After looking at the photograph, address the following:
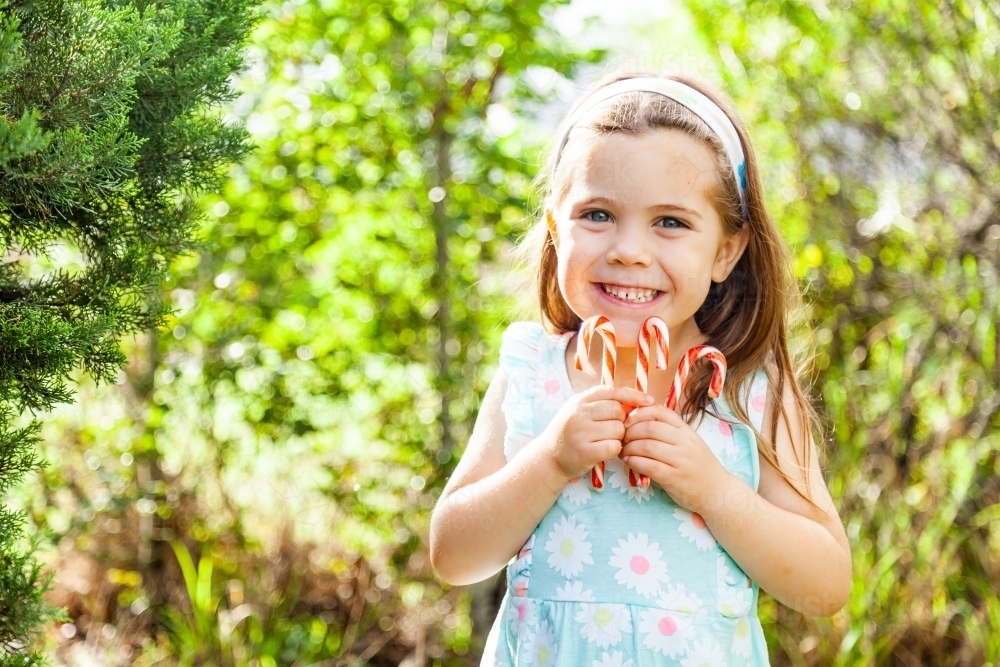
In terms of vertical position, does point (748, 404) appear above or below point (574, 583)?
above

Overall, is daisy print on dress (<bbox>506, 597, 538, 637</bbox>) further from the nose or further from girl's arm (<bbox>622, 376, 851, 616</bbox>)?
the nose

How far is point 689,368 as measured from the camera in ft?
6.44

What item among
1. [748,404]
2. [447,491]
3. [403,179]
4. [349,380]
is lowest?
[349,380]

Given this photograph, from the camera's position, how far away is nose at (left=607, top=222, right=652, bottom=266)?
73.4 inches

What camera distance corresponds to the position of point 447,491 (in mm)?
2070

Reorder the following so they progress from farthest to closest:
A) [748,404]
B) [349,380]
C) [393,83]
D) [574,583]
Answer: [349,380]
[393,83]
[748,404]
[574,583]

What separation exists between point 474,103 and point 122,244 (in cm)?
212

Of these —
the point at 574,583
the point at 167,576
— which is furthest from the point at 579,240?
the point at 167,576

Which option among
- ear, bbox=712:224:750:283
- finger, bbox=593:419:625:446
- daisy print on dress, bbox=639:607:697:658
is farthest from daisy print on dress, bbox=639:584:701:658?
ear, bbox=712:224:750:283

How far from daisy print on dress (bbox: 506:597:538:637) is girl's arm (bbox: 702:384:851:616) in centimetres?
37

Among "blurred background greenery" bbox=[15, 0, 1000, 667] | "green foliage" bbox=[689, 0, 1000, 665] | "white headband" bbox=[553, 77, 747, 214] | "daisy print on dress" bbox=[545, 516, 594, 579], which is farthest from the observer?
"blurred background greenery" bbox=[15, 0, 1000, 667]

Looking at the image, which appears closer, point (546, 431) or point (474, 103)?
point (546, 431)

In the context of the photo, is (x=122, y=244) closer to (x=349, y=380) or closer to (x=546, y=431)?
(x=546, y=431)

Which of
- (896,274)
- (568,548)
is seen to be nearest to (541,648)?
(568,548)
